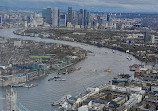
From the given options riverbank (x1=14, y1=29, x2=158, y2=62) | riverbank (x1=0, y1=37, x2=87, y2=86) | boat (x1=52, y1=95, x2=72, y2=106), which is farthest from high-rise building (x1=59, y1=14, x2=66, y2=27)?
boat (x1=52, y1=95, x2=72, y2=106)

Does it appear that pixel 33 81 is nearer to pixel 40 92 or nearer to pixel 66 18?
pixel 40 92

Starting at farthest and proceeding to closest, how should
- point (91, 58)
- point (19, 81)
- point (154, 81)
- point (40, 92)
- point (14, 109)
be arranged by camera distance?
point (91, 58) → point (154, 81) → point (19, 81) → point (40, 92) → point (14, 109)

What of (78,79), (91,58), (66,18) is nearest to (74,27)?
(66,18)

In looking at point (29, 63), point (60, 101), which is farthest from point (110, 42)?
point (60, 101)

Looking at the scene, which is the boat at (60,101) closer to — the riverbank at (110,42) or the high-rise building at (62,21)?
the riverbank at (110,42)

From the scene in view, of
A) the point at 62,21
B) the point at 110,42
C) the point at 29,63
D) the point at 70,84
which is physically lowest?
the point at 110,42

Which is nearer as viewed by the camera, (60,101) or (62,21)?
(60,101)

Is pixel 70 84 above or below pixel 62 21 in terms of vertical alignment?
below

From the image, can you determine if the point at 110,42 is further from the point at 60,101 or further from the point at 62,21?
the point at 60,101

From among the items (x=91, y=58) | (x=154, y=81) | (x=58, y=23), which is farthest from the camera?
(x=58, y=23)

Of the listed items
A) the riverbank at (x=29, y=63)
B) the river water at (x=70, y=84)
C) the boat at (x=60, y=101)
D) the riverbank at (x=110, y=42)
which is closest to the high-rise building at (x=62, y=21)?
the riverbank at (x=110, y=42)

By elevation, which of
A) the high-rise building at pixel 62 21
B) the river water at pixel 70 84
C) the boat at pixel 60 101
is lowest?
the river water at pixel 70 84
